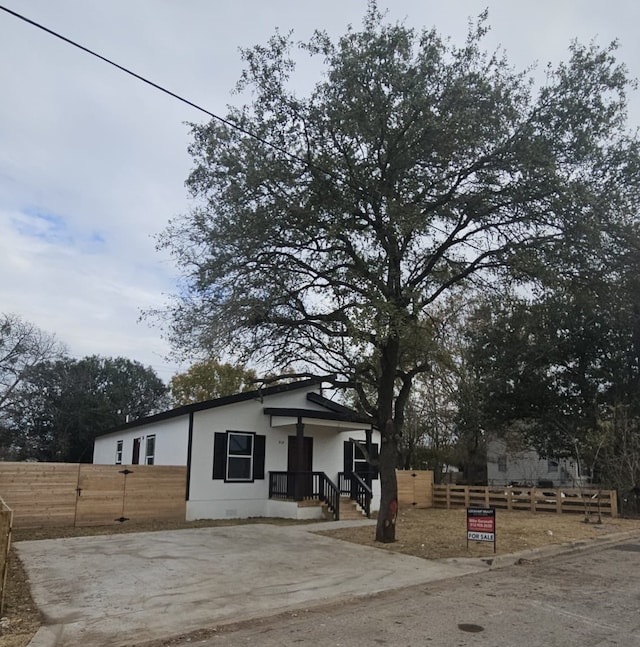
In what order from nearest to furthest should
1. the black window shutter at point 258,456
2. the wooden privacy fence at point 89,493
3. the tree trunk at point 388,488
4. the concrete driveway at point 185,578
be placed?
1. the concrete driveway at point 185,578
2. the tree trunk at point 388,488
3. the wooden privacy fence at point 89,493
4. the black window shutter at point 258,456

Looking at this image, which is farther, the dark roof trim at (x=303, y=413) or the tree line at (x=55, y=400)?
the tree line at (x=55, y=400)

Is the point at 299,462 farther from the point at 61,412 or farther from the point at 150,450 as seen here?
the point at 61,412

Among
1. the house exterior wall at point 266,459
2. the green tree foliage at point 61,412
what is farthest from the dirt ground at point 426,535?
the green tree foliage at point 61,412

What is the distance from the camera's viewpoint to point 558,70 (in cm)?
1119

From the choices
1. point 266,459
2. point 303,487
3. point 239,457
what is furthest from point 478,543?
point 239,457

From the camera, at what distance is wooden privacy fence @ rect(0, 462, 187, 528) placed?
1385 centimetres

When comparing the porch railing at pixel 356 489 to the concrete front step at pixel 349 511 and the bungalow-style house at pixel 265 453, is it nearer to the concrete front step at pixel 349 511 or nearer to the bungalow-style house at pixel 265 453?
the bungalow-style house at pixel 265 453

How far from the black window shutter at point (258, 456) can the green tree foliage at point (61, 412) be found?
22753mm

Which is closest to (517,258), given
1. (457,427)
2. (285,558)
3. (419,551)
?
(419,551)

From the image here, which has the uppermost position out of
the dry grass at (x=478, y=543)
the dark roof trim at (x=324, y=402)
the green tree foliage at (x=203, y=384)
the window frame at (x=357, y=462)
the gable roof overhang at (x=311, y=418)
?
the green tree foliage at (x=203, y=384)

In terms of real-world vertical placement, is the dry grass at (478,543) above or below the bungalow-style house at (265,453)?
below

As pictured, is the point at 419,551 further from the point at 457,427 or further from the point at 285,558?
the point at 457,427

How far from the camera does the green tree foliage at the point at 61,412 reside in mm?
37844

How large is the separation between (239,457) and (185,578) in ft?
31.7
